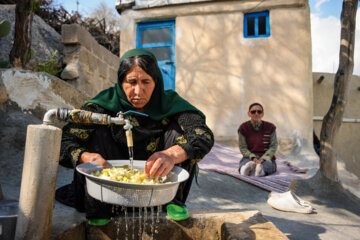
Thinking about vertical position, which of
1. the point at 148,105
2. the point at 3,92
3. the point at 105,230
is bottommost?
the point at 105,230

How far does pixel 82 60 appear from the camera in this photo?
545cm

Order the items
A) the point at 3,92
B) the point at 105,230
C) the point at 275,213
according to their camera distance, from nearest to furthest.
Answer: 1. the point at 105,230
2. the point at 275,213
3. the point at 3,92

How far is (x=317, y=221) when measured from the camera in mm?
2377

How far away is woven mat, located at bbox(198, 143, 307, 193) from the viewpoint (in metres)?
3.53

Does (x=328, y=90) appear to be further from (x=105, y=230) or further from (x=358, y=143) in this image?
(x=105, y=230)

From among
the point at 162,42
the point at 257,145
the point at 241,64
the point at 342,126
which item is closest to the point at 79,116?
the point at 257,145

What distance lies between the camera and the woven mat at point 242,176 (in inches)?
139

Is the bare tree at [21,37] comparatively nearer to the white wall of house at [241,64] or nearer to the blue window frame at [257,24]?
the white wall of house at [241,64]

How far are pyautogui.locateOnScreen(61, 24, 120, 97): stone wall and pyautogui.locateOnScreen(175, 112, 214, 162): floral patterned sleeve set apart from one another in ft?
13.5

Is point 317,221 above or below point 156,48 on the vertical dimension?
below

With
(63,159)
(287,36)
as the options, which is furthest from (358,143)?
(63,159)

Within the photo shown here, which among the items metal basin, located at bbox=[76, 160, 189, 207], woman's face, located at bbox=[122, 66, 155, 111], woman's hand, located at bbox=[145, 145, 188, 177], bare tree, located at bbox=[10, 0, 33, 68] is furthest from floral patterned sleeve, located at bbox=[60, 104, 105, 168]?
bare tree, located at bbox=[10, 0, 33, 68]

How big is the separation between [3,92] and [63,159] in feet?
7.19

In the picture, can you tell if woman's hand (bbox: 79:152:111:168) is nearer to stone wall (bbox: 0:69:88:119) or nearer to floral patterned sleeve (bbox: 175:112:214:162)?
floral patterned sleeve (bbox: 175:112:214:162)
